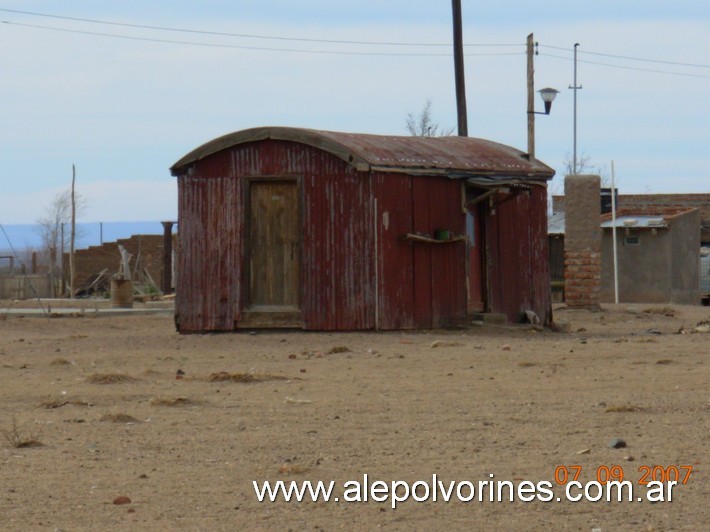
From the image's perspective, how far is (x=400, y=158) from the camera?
17859mm

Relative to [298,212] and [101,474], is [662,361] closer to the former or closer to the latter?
[298,212]

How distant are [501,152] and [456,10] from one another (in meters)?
9.27

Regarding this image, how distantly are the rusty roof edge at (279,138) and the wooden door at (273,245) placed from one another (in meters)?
0.67

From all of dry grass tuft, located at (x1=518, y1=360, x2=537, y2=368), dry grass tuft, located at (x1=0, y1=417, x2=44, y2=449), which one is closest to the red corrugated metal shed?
dry grass tuft, located at (x1=518, y1=360, x2=537, y2=368)

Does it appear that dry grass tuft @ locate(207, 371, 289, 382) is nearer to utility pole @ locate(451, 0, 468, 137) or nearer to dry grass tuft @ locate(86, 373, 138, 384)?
dry grass tuft @ locate(86, 373, 138, 384)

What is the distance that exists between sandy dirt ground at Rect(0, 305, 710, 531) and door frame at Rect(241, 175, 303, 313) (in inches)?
74.8

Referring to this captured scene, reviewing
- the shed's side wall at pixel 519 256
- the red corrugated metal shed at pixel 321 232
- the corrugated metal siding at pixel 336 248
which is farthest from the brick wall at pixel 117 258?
the corrugated metal siding at pixel 336 248

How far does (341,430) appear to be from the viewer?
8.64 metres

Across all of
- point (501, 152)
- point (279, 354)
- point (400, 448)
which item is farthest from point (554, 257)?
point (400, 448)

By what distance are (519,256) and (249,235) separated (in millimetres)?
4810

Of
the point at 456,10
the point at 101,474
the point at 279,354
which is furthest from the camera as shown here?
the point at 456,10

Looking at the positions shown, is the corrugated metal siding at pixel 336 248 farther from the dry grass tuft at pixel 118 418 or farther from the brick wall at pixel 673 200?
the brick wall at pixel 673 200

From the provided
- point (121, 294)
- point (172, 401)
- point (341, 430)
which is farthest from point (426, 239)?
point (121, 294)

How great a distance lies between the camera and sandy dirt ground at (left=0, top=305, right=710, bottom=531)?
20.2 ft
